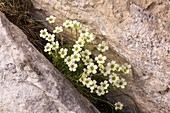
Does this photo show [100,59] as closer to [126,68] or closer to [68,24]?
[126,68]

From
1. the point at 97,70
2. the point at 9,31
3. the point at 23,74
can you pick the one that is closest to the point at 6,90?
the point at 23,74

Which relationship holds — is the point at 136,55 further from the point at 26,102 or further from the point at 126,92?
the point at 26,102

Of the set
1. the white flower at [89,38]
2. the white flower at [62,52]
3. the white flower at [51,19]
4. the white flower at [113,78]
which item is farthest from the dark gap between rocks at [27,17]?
the white flower at [113,78]

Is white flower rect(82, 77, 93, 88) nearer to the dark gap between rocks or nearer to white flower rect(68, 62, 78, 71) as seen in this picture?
white flower rect(68, 62, 78, 71)

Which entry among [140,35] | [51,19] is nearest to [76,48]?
[51,19]

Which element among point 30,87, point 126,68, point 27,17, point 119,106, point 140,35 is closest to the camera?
point 30,87

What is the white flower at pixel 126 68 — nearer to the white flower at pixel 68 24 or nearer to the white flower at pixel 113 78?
the white flower at pixel 113 78
